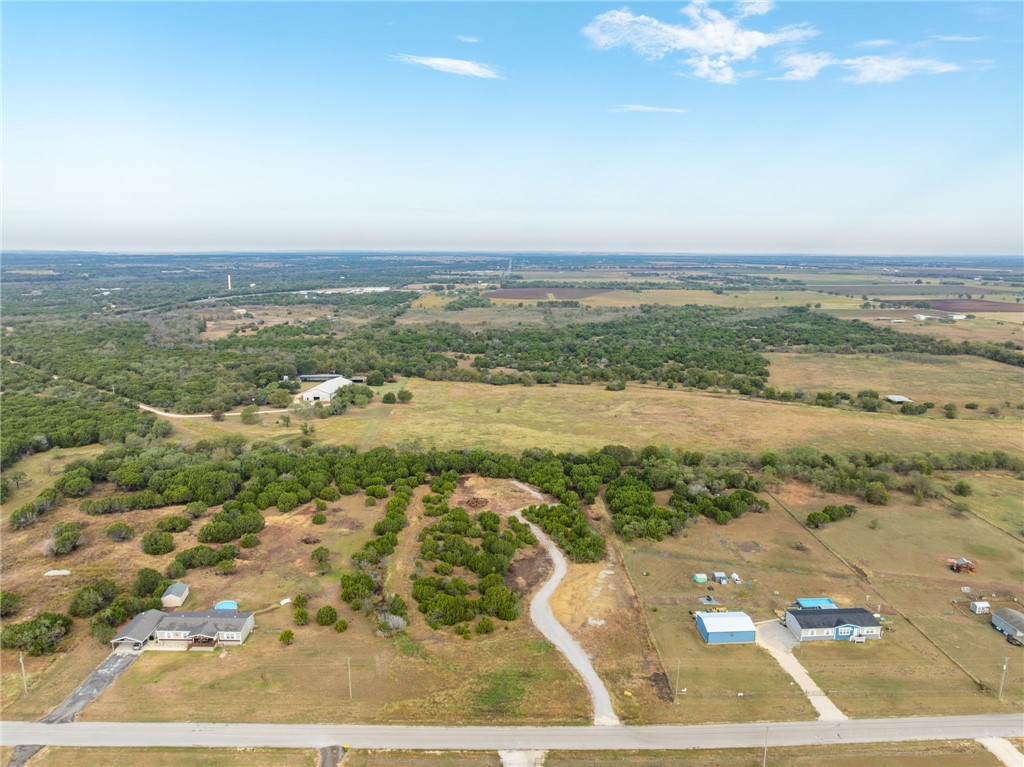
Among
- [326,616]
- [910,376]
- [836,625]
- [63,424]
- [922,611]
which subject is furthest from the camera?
[910,376]

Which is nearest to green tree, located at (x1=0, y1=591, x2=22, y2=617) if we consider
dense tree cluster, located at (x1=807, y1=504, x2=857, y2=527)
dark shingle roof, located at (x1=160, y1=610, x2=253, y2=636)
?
dark shingle roof, located at (x1=160, y1=610, x2=253, y2=636)

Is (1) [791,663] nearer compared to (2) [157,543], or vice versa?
(1) [791,663]

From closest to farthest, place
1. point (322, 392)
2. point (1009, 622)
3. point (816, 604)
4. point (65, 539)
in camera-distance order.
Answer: point (1009, 622)
point (816, 604)
point (65, 539)
point (322, 392)

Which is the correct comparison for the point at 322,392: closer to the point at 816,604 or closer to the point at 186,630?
the point at 186,630

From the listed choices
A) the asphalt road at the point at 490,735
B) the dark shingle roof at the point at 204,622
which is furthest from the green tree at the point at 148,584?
the asphalt road at the point at 490,735

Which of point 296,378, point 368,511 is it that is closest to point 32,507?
point 368,511

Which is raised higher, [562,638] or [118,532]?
[118,532]

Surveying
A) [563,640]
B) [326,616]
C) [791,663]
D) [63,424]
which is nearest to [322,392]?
[63,424]

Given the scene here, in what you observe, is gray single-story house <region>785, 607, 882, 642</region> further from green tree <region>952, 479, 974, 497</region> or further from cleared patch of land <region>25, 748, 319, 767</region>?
cleared patch of land <region>25, 748, 319, 767</region>
